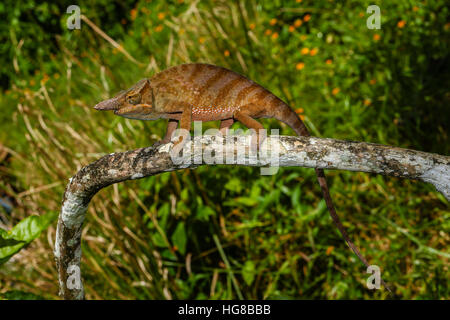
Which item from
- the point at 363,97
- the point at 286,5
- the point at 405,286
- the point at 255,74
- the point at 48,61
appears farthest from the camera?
the point at 48,61

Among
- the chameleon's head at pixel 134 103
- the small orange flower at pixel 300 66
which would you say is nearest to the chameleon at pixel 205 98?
the chameleon's head at pixel 134 103

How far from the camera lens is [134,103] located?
88 cm

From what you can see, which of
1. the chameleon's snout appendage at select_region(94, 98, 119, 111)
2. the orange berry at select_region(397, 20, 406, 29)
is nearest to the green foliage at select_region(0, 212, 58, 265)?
the chameleon's snout appendage at select_region(94, 98, 119, 111)

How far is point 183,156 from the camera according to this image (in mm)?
969

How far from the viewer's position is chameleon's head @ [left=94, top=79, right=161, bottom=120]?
849 mm

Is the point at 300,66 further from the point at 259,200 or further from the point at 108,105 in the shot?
the point at 108,105

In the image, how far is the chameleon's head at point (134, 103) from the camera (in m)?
0.85

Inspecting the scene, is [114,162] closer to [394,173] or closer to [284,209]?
[394,173]

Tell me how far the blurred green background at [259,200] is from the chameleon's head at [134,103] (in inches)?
45.1

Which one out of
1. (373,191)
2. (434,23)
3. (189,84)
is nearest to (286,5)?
(434,23)

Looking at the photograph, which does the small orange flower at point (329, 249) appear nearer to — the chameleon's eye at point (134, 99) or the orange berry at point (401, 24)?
the chameleon's eye at point (134, 99)

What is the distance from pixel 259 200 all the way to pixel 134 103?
4.94ft

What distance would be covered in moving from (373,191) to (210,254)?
1094mm

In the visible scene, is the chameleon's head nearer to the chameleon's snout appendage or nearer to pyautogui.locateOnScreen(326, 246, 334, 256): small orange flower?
the chameleon's snout appendage
